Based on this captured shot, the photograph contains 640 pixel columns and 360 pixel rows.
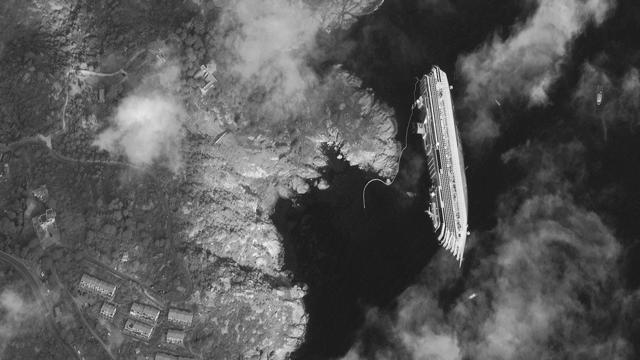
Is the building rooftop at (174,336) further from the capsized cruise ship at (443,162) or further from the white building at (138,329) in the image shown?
the capsized cruise ship at (443,162)

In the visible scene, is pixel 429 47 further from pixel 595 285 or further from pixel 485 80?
pixel 595 285

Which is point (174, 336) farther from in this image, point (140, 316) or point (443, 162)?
point (443, 162)

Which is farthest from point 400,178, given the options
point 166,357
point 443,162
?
point 166,357

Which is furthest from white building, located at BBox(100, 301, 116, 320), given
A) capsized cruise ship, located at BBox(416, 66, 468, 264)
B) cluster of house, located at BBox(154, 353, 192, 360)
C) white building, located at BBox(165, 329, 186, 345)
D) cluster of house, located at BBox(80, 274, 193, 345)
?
capsized cruise ship, located at BBox(416, 66, 468, 264)

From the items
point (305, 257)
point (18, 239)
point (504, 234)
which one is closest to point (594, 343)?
point (504, 234)

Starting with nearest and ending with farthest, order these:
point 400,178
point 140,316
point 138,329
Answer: point 138,329
point 140,316
point 400,178
